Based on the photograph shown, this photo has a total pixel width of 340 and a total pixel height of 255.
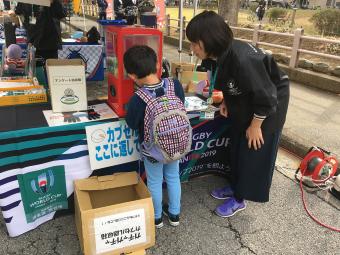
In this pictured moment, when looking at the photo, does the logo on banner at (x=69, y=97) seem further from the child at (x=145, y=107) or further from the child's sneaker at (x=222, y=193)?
the child's sneaker at (x=222, y=193)

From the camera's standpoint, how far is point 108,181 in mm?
2320

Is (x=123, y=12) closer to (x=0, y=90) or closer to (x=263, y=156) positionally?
(x=0, y=90)

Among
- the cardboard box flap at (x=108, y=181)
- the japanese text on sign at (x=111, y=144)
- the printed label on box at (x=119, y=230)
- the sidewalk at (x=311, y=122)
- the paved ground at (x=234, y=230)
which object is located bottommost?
the paved ground at (x=234, y=230)

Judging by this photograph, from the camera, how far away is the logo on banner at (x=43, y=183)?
2.19m

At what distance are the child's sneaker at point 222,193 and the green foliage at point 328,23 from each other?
10113 millimetres

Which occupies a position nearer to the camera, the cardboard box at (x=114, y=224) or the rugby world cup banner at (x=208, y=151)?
the cardboard box at (x=114, y=224)

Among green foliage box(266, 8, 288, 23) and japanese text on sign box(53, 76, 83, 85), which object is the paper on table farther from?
green foliage box(266, 8, 288, 23)

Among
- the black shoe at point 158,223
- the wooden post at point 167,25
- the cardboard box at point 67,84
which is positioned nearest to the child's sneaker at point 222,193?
the black shoe at point 158,223

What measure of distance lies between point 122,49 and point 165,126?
2.17 ft

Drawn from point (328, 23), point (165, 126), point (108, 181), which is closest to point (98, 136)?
point (108, 181)

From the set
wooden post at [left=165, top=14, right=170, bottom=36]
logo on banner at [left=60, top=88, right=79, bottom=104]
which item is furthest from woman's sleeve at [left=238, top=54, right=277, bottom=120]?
wooden post at [left=165, top=14, right=170, bottom=36]

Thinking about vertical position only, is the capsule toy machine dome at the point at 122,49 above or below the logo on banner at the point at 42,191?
above

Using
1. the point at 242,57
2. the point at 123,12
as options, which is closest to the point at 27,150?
the point at 242,57

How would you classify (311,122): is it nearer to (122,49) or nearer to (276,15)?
(122,49)
